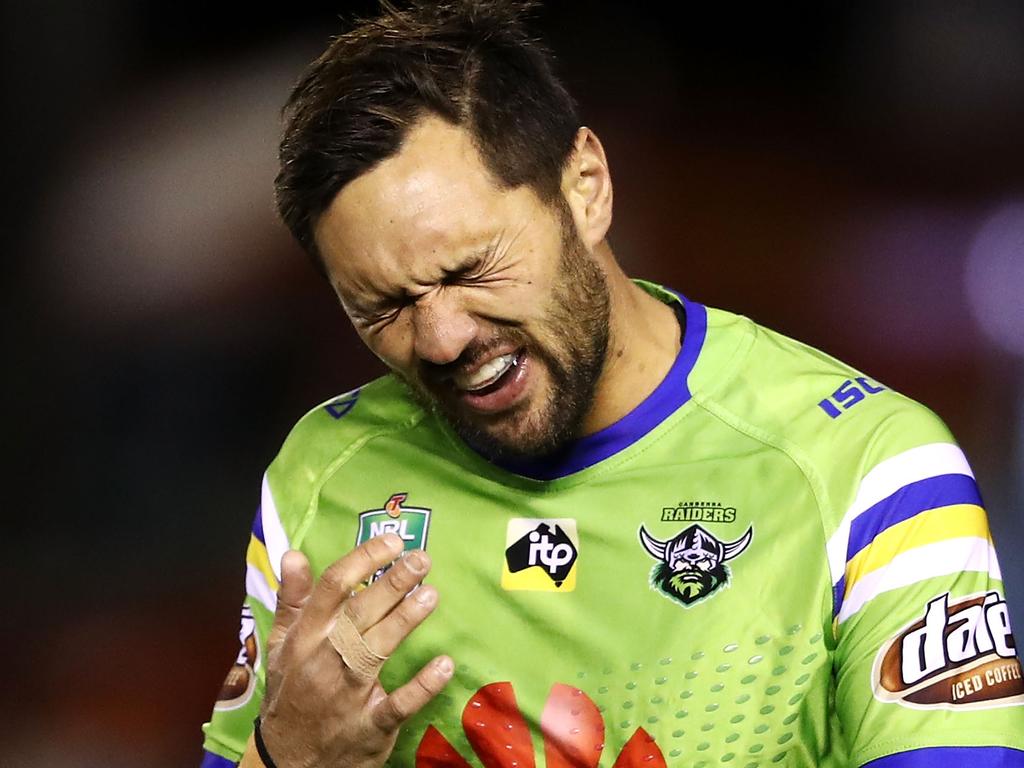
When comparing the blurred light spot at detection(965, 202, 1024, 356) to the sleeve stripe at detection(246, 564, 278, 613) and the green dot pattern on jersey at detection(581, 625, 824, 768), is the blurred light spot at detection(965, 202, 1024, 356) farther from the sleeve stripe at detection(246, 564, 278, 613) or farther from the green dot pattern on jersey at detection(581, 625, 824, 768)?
the sleeve stripe at detection(246, 564, 278, 613)

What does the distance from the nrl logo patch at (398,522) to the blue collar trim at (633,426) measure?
157 millimetres

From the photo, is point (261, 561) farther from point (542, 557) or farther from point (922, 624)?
point (922, 624)

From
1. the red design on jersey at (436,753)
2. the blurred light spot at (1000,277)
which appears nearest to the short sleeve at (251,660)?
the red design on jersey at (436,753)

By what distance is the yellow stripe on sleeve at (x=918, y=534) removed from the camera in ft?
4.35

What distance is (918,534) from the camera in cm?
133

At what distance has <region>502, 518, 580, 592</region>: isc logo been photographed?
1498 millimetres

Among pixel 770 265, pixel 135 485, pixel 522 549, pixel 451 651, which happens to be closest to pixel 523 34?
pixel 522 549

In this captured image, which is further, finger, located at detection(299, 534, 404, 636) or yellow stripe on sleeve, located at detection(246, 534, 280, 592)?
yellow stripe on sleeve, located at detection(246, 534, 280, 592)

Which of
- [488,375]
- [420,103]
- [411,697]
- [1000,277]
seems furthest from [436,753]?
[1000,277]

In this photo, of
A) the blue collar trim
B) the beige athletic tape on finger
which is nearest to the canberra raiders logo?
the blue collar trim

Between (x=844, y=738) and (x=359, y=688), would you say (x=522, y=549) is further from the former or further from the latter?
(x=844, y=738)

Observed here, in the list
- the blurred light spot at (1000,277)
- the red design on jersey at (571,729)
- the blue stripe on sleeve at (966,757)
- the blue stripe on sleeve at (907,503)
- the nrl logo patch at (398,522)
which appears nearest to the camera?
the blue stripe on sleeve at (966,757)

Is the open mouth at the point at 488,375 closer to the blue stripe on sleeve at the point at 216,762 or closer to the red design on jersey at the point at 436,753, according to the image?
the red design on jersey at the point at 436,753

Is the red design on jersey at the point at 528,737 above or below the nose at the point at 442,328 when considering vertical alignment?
below
